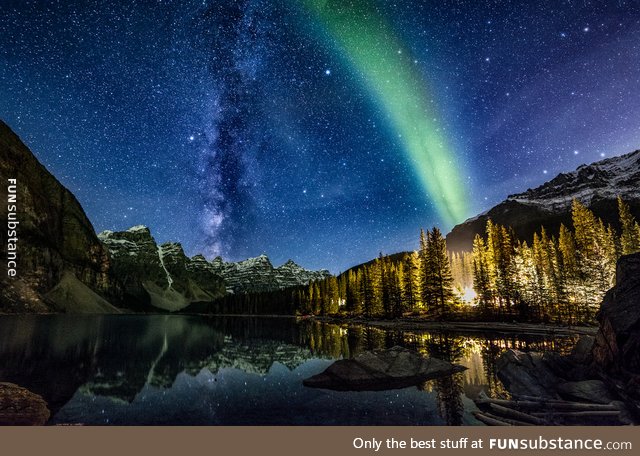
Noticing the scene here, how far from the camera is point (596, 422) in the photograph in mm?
12625

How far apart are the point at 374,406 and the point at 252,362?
16.6m

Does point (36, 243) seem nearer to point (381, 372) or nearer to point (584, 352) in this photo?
point (381, 372)

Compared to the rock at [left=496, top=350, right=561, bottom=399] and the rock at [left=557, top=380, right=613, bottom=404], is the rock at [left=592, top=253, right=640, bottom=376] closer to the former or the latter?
the rock at [left=557, top=380, right=613, bottom=404]

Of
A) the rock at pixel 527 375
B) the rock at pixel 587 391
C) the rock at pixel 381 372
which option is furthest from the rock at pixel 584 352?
the rock at pixel 381 372

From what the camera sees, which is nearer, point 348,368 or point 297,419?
point 297,419

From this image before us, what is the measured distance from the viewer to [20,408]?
14078mm

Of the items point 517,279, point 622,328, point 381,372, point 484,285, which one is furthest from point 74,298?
point 622,328

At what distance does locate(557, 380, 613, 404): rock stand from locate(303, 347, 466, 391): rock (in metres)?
6.83

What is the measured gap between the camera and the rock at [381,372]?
61.9 feet

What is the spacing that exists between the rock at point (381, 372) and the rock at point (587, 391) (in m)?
6.83

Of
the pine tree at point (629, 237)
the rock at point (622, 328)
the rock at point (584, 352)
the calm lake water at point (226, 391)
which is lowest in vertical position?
the calm lake water at point (226, 391)

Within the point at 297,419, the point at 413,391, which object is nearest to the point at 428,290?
the point at 413,391

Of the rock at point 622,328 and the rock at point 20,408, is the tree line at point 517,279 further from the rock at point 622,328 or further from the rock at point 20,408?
the rock at point 20,408
